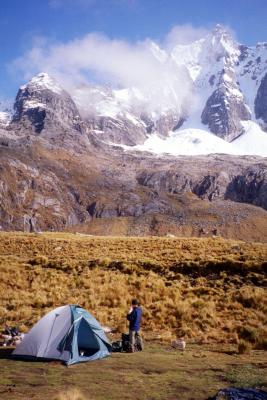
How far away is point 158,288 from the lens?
103 feet

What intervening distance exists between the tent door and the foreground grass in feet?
2.72

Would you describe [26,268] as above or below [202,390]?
above

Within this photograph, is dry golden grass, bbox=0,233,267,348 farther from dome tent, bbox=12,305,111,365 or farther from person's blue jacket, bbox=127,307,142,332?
dome tent, bbox=12,305,111,365

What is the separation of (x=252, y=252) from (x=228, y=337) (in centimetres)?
2112

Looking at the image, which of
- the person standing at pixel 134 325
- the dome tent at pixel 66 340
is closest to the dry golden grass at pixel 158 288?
the person standing at pixel 134 325

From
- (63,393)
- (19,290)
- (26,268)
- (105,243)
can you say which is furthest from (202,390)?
(105,243)

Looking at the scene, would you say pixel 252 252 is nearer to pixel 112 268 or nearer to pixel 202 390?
pixel 112 268

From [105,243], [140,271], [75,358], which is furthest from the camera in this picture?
[105,243]

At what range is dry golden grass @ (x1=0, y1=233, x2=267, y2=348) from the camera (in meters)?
24.1

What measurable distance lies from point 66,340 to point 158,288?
14463 mm

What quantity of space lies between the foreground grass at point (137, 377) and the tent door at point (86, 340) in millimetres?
830

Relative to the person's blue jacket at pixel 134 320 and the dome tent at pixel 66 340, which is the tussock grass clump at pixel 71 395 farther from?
the person's blue jacket at pixel 134 320

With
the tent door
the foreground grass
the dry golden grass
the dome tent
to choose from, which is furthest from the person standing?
the dry golden grass

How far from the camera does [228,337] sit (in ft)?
71.9
